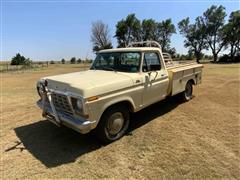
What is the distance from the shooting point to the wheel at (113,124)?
12.3 ft

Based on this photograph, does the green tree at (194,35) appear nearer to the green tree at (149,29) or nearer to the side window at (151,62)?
Result: the green tree at (149,29)

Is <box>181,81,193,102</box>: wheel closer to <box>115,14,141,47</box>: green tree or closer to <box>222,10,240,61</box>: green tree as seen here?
<box>115,14,141,47</box>: green tree

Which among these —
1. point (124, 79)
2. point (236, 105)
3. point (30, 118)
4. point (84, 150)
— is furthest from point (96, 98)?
point (236, 105)

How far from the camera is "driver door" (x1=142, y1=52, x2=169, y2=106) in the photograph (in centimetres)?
459

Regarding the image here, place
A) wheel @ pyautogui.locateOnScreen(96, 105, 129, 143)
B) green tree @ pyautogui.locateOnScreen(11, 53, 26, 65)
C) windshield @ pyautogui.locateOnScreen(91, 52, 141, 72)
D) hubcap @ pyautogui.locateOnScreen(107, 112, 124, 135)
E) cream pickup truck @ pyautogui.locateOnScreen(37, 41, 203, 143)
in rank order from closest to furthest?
cream pickup truck @ pyautogui.locateOnScreen(37, 41, 203, 143), wheel @ pyautogui.locateOnScreen(96, 105, 129, 143), hubcap @ pyautogui.locateOnScreen(107, 112, 124, 135), windshield @ pyautogui.locateOnScreen(91, 52, 141, 72), green tree @ pyautogui.locateOnScreen(11, 53, 26, 65)

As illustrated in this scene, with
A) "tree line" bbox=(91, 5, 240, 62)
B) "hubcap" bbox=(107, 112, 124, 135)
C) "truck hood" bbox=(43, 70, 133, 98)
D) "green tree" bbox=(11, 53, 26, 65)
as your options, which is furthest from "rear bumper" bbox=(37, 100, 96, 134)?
"green tree" bbox=(11, 53, 26, 65)

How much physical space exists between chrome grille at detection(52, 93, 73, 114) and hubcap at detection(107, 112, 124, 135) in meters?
0.88

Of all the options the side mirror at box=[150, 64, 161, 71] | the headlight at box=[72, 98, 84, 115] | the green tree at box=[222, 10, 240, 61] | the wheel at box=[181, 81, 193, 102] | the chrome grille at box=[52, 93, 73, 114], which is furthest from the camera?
the green tree at box=[222, 10, 240, 61]

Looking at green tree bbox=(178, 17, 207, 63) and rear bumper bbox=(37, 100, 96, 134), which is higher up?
green tree bbox=(178, 17, 207, 63)

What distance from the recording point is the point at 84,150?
380 centimetres

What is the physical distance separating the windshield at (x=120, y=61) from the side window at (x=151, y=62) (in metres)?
0.19

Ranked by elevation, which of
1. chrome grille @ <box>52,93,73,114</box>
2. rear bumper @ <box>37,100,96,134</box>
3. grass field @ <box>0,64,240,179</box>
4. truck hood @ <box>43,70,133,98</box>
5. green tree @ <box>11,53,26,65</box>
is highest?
green tree @ <box>11,53,26,65</box>

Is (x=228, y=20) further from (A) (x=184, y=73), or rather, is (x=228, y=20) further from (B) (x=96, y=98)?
(B) (x=96, y=98)

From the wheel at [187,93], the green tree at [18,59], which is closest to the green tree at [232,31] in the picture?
the wheel at [187,93]
